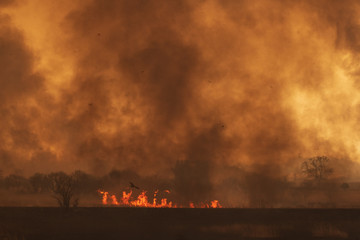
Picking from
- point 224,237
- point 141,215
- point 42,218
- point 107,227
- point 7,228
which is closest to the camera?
point 224,237

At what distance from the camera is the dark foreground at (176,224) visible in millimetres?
35406

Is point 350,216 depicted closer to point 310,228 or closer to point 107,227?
point 310,228

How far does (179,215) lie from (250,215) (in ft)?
33.3

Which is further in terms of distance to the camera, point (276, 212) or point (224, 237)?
point (276, 212)

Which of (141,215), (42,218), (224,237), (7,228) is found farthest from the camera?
(141,215)

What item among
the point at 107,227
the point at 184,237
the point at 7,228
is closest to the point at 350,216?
the point at 184,237

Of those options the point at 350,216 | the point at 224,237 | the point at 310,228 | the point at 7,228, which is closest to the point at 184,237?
the point at 224,237

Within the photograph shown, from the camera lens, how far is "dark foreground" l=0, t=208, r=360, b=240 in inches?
1394

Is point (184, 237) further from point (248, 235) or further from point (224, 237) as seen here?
point (248, 235)

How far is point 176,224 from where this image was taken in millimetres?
43688

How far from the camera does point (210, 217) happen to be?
4916 centimetres

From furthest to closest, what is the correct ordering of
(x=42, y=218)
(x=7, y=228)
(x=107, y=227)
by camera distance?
(x=42, y=218), (x=107, y=227), (x=7, y=228)

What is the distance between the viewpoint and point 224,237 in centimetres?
3406

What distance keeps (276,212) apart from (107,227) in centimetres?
2452
